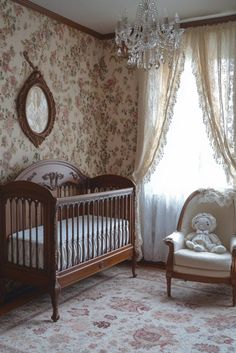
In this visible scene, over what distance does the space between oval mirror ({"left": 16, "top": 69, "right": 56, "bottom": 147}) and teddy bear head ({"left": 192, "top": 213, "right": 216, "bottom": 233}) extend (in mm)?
1658

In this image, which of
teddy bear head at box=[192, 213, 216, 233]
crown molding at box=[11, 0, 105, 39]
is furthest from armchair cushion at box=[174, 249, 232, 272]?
crown molding at box=[11, 0, 105, 39]

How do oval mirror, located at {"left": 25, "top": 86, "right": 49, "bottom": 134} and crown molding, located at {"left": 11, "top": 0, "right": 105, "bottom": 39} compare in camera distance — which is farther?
oval mirror, located at {"left": 25, "top": 86, "right": 49, "bottom": 134}

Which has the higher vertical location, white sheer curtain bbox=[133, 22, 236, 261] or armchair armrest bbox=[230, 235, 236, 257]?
white sheer curtain bbox=[133, 22, 236, 261]

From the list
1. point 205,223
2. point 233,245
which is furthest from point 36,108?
point 233,245

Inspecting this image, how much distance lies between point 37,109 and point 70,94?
1.87ft

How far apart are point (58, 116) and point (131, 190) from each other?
3.43ft

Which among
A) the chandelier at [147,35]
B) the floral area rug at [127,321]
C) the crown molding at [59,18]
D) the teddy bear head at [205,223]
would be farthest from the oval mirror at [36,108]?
the teddy bear head at [205,223]

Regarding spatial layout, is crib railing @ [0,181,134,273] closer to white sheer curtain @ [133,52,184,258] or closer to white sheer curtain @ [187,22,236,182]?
white sheer curtain @ [133,52,184,258]

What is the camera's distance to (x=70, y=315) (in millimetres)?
3141

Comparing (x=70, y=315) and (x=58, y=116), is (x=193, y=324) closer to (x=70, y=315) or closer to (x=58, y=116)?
(x=70, y=315)

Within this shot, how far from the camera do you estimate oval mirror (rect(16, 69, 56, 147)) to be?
3619mm

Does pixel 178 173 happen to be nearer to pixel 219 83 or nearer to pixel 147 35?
pixel 219 83

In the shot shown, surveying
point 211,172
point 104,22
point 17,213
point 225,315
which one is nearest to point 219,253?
point 225,315

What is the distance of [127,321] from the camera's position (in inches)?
119
